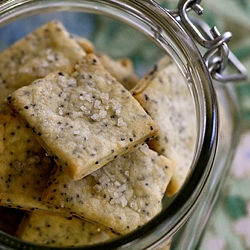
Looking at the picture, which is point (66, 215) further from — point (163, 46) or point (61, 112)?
point (163, 46)

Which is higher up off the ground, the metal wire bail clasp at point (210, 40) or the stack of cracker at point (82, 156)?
the metal wire bail clasp at point (210, 40)

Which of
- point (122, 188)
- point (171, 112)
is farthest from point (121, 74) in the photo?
point (122, 188)

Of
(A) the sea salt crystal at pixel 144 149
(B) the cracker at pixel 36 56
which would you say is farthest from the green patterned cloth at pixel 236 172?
(B) the cracker at pixel 36 56

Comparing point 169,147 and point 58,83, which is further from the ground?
point 58,83

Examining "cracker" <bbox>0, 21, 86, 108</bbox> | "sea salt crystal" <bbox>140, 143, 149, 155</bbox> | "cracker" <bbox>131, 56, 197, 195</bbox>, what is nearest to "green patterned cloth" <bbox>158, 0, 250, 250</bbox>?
"cracker" <bbox>131, 56, 197, 195</bbox>

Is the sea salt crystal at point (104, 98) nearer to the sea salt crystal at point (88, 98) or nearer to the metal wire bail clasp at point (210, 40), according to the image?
the sea salt crystal at point (88, 98)

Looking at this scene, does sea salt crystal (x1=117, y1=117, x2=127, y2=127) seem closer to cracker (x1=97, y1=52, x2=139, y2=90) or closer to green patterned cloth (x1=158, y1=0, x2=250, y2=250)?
cracker (x1=97, y1=52, x2=139, y2=90)

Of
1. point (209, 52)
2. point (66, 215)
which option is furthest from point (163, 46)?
point (66, 215)
